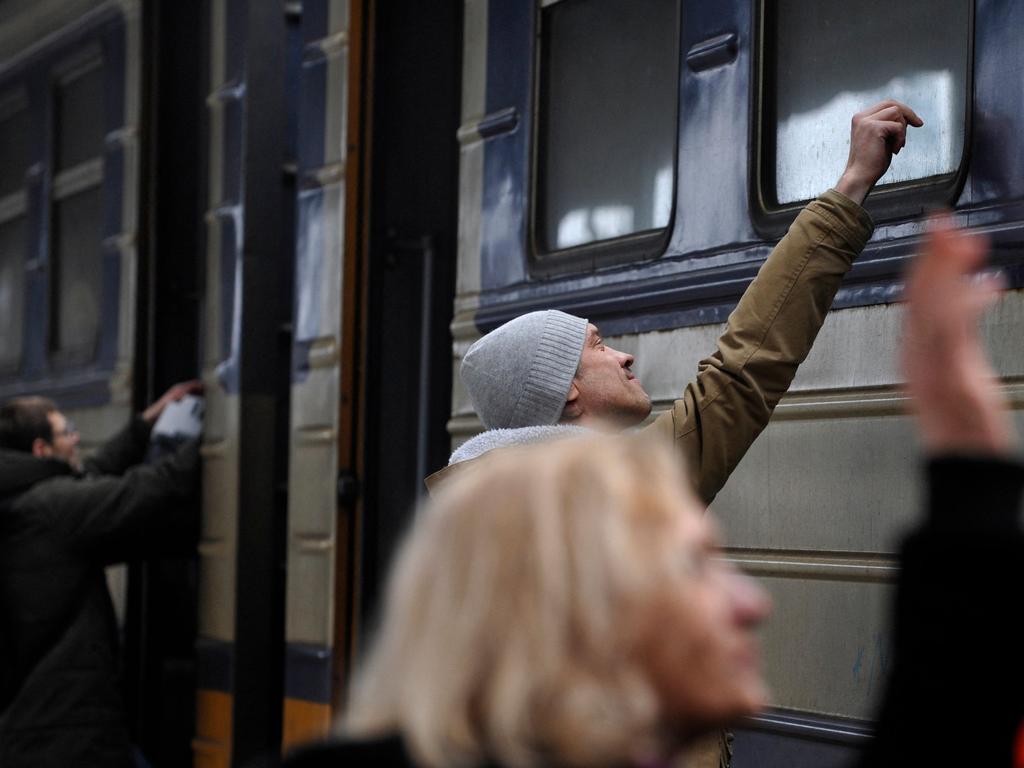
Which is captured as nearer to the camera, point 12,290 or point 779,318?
point 779,318

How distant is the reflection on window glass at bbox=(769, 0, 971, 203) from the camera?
2639 mm

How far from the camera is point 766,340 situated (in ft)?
8.14

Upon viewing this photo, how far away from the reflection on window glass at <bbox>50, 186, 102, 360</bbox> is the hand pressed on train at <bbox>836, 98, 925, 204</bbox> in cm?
393

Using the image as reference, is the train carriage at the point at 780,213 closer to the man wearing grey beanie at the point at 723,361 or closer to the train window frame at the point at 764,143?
the train window frame at the point at 764,143

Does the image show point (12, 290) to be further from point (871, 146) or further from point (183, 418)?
point (871, 146)

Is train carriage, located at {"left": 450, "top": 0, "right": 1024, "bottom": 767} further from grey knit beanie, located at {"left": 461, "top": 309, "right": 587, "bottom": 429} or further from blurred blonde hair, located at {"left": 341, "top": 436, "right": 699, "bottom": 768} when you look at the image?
blurred blonde hair, located at {"left": 341, "top": 436, "right": 699, "bottom": 768}

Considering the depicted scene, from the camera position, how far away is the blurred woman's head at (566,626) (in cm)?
117

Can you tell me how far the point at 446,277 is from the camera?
4.67m

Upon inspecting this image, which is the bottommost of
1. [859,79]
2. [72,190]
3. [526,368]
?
[526,368]

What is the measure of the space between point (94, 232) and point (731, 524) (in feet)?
12.2

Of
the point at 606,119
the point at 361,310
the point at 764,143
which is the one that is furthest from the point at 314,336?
the point at 764,143

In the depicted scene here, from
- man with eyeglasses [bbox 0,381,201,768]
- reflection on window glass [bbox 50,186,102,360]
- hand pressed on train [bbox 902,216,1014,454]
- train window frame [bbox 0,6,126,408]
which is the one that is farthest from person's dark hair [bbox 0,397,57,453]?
hand pressed on train [bbox 902,216,1014,454]

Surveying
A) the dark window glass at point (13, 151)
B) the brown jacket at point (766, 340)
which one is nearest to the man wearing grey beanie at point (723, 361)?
the brown jacket at point (766, 340)

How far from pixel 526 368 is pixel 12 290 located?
4.74 m
